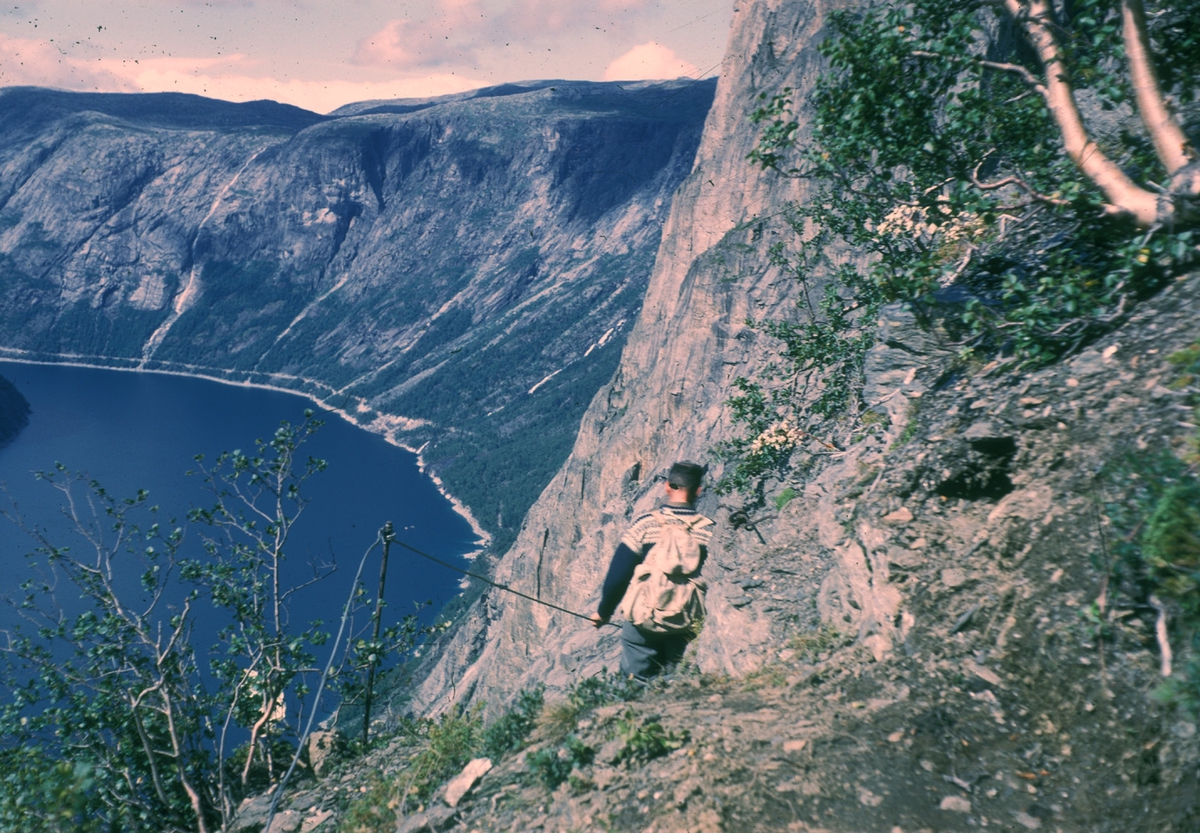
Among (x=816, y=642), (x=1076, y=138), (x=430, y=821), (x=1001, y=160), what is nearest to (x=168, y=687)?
(x=430, y=821)

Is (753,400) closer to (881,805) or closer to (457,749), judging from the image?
(457,749)

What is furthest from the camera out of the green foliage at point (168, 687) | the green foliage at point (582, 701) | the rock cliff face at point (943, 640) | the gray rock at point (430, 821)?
the green foliage at point (168, 687)

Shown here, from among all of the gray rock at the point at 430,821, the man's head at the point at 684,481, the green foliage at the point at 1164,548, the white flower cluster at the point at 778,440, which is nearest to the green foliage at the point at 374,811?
the gray rock at the point at 430,821

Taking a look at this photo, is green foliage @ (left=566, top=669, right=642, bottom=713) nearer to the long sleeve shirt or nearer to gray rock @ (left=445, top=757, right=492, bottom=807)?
the long sleeve shirt

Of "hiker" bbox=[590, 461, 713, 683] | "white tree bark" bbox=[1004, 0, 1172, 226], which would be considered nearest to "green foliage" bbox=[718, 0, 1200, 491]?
"white tree bark" bbox=[1004, 0, 1172, 226]

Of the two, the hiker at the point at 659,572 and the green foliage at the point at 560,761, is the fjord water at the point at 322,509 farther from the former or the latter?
the green foliage at the point at 560,761

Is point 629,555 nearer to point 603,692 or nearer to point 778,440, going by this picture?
point 603,692
